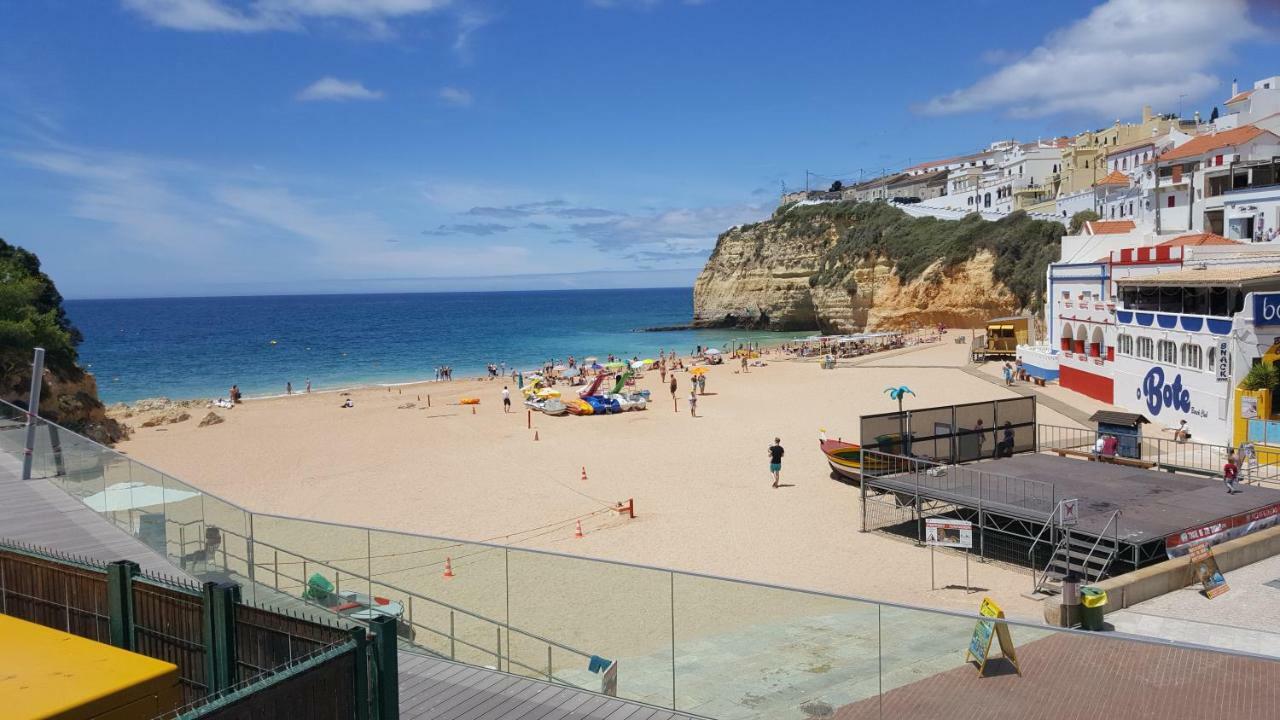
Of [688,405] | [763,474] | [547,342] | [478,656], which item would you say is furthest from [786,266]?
[478,656]

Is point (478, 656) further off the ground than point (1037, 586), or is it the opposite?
point (478, 656)

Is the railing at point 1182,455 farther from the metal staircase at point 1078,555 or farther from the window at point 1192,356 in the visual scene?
the metal staircase at point 1078,555

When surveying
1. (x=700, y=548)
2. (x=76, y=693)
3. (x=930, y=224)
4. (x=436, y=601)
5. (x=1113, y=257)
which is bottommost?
(x=700, y=548)

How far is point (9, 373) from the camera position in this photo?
2719cm

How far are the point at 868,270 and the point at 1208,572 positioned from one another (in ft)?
218

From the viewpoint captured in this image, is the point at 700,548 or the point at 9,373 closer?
the point at 700,548

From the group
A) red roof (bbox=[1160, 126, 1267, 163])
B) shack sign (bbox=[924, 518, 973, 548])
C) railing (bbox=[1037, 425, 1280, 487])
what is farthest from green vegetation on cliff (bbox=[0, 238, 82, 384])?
red roof (bbox=[1160, 126, 1267, 163])

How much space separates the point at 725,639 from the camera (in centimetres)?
686

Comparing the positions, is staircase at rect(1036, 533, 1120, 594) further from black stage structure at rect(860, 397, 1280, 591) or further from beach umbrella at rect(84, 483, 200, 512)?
beach umbrella at rect(84, 483, 200, 512)

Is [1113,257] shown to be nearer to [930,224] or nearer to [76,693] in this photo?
[76,693]

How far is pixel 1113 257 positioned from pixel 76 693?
3436 centimetres

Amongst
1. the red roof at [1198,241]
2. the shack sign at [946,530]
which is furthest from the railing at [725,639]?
the red roof at [1198,241]

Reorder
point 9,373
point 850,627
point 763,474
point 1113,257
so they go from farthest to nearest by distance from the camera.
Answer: point 1113,257 → point 9,373 → point 763,474 → point 850,627

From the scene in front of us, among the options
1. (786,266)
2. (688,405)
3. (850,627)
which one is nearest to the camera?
(850,627)
